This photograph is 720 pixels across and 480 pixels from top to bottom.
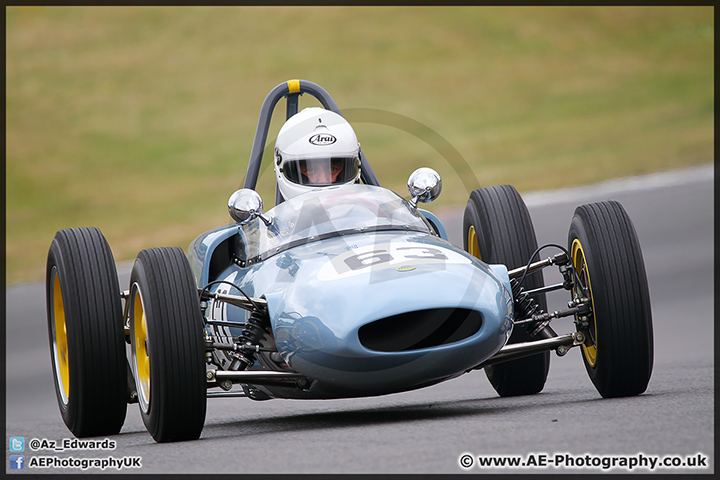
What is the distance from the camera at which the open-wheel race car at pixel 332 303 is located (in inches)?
201

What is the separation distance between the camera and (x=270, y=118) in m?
8.00

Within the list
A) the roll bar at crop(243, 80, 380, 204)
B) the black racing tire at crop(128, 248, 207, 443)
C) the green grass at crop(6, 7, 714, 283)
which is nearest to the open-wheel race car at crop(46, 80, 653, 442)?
the black racing tire at crop(128, 248, 207, 443)

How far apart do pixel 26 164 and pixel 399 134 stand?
12118mm

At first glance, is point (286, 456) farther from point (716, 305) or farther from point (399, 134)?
point (399, 134)

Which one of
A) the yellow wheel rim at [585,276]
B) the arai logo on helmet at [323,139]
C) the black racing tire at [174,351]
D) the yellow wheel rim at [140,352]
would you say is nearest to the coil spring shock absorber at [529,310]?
the yellow wheel rim at [585,276]

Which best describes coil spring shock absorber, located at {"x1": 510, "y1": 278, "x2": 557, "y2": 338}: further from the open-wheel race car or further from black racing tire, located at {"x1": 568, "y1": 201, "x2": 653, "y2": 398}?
black racing tire, located at {"x1": 568, "y1": 201, "x2": 653, "y2": 398}

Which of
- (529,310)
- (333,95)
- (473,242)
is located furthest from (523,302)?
(333,95)

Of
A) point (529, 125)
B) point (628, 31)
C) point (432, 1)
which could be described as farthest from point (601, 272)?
point (432, 1)

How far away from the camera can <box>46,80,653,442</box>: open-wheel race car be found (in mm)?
5117

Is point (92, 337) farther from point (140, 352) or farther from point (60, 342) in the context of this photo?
point (60, 342)

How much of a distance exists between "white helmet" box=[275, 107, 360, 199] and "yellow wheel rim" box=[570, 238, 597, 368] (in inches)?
71.1

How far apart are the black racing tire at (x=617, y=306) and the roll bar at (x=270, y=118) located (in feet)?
7.08

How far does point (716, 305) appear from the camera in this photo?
40.3ft

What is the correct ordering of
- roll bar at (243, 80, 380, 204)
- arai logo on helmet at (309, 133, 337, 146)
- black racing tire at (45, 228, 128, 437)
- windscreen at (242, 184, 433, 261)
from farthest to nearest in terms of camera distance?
1. roll bar at (243, 80, 380, 204)
2. arai logo on helmet at (309, 133, 337, 146)
3. windscreen at (242, 184, 433, 261)
4. black racing tire at (45, 228, 128, 437)
